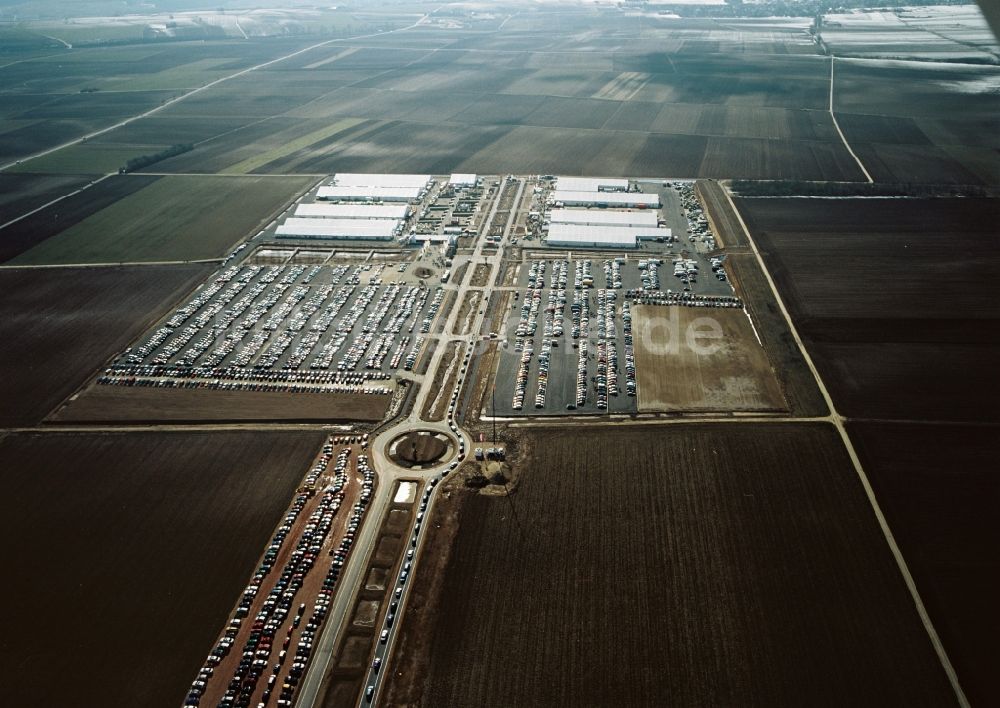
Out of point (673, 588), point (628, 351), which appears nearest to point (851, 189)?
point (628, 351)

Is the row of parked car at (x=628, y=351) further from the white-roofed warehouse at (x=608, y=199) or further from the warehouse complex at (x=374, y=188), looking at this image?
the warehouse complex at (x=374, y=188)

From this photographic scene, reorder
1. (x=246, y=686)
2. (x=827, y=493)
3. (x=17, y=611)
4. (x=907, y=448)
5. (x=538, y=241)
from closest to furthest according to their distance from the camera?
1. (x=246, y=686)
2. (x=17, y=611)
3. (x=827, y=493)
4. (x=907, y=448)
5. (x=538, y=241)

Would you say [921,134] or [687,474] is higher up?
[921,134]

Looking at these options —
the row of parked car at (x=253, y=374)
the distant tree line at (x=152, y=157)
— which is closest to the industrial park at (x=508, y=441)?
the row of parked car at (x=253, y=374)

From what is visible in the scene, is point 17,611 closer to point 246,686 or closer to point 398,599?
point 246,686

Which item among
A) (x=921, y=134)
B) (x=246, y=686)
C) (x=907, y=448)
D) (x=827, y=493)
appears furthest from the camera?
(x=921, y=134)

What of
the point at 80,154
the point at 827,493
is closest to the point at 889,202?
the point at 827,493

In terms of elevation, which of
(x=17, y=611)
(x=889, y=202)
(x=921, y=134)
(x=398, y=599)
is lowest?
(x=17, y=611)

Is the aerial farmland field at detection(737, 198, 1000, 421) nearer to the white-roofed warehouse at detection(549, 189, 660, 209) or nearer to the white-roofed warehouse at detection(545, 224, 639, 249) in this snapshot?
the white-roofed warehouse at detection(549, 189, 660, 209)
